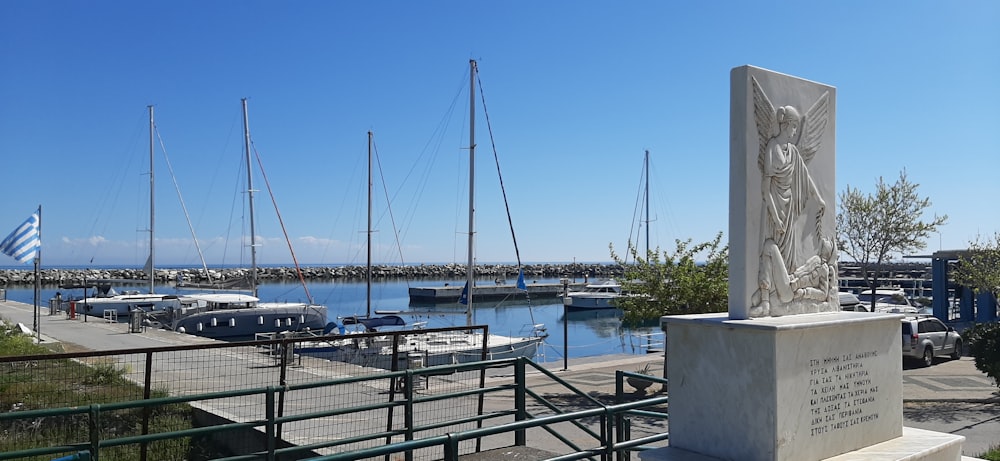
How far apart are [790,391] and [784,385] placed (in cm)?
12

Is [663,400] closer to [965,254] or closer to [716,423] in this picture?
[716,423]

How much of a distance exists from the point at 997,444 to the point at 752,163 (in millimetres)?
7708

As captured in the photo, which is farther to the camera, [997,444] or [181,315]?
[181,315]

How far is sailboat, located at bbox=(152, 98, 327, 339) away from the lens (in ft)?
122

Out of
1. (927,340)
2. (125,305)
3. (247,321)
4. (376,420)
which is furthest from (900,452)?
(125,305)

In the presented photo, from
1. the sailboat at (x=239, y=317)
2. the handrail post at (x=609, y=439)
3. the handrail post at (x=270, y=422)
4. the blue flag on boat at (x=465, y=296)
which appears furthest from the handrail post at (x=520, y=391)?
the sailboat at (x=239, y=317)

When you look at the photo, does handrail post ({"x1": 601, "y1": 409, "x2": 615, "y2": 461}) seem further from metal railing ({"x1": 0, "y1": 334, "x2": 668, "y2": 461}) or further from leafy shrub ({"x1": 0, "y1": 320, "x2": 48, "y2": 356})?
leafy shrub ({"x1": 0, "y1": 320, "x2": 48, "y2": 356})

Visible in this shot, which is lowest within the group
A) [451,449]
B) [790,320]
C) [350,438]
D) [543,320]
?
[543,320]

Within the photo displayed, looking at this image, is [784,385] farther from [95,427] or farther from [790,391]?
[95,427]

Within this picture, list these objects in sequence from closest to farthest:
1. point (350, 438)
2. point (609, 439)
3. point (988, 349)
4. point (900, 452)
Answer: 1. point (900, 452)
2. point (609, 439)
3. point (350, 438)
4. point (988, 349)

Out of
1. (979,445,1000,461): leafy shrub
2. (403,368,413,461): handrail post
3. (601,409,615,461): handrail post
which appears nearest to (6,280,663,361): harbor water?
(979,445,1000,461): leafy shrub

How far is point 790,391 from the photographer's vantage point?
646 centimetres

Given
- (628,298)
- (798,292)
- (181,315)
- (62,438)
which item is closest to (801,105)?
(798,292)

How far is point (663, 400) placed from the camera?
26.2ft
